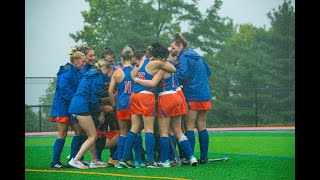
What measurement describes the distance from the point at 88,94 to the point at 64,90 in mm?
348

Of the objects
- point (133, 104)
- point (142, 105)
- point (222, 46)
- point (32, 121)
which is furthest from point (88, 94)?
point (222, 46)

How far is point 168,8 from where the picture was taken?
2789cm

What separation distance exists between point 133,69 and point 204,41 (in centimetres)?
2021

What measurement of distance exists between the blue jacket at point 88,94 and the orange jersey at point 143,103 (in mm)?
475

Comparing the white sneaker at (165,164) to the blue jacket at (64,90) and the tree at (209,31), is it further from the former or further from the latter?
the tree at (209,31)

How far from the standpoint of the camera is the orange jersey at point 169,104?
816 cm

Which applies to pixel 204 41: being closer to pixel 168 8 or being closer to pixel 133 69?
pixel 168 8

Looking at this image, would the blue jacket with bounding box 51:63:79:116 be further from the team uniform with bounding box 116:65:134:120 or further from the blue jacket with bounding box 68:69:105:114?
the team uniform with bounding box 116:65:134:120

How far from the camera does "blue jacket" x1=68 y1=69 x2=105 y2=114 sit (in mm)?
8164

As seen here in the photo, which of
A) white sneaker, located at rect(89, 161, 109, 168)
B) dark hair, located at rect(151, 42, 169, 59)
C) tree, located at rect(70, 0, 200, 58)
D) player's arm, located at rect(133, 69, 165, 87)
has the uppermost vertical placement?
tree, located at rect(70, 0, 200, 58)

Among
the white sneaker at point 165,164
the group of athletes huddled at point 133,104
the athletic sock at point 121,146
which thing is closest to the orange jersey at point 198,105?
the group of athletes huddled at point 133,104

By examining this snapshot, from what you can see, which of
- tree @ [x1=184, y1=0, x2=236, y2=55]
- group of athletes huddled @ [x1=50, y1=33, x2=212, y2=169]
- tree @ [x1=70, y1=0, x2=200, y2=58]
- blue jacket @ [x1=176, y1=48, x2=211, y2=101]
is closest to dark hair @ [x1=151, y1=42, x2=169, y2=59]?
group of athletes huddled @ [x1=50, y1=33, x2=212, y2=169]
